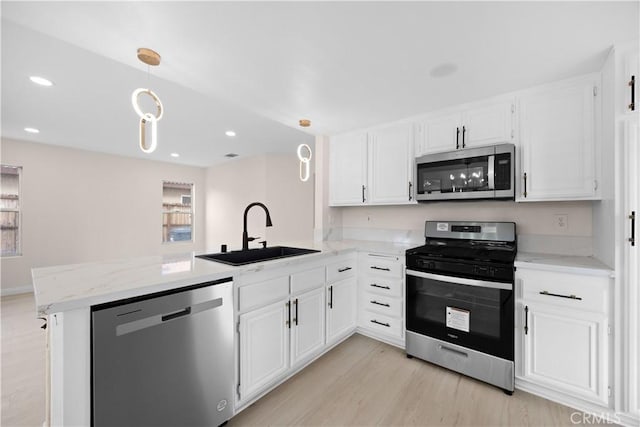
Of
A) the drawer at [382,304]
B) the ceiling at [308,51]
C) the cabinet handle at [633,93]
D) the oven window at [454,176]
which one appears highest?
the ceiling at [308,51]

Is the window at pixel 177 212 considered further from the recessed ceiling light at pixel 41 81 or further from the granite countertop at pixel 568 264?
the granite countertop at pixel 568 264

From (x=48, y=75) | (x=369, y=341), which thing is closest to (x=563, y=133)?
(x=369, y=341)

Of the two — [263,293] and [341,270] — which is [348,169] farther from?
[263,293]

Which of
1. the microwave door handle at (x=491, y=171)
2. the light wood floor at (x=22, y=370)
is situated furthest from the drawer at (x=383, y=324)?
the light wood floor at (x=22, y=370)

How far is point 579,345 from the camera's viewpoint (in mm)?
1706

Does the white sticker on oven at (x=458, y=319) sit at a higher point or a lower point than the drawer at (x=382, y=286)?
lower

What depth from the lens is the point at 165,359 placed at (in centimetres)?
131

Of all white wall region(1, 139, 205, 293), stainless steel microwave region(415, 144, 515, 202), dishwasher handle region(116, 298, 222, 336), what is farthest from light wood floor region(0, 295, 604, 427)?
white wall region(1, 139, 205, 293)

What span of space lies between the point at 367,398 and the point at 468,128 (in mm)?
2368

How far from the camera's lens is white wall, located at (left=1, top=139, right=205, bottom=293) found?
4.49 metres

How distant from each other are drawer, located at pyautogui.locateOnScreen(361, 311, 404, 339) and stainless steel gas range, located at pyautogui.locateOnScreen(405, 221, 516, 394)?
158 millimetres

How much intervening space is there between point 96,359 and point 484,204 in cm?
301

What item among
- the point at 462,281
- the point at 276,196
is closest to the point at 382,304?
the point at 462,281

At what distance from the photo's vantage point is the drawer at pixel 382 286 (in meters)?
2.50
